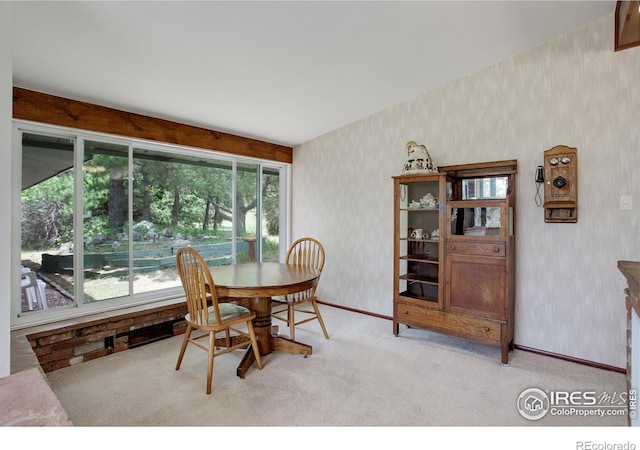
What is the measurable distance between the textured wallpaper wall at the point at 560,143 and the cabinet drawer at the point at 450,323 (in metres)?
0.46

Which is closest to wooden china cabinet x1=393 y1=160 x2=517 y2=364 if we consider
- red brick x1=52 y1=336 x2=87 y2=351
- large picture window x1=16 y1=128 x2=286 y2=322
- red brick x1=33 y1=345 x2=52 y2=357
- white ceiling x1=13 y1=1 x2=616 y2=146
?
white ceiling x1=13 y1=1 x2=616 y2=146

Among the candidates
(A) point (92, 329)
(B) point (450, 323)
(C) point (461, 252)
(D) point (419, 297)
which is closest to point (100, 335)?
(A) point (92, 329)

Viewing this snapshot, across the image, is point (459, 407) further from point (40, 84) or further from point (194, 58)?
point (40, 84)

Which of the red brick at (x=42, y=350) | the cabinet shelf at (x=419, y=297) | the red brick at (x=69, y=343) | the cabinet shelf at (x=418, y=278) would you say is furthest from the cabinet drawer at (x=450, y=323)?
the red brick at (x=42, y=350)

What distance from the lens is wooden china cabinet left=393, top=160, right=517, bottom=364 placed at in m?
2.76

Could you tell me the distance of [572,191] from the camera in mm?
2713

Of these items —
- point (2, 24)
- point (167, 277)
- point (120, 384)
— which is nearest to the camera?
point (2, 24)

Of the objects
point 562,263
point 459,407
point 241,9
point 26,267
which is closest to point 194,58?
point 241,9

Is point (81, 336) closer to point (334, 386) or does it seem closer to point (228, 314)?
point (228, 314)

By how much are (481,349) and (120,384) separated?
2.95 m

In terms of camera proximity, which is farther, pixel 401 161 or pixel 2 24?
pixel 401 161

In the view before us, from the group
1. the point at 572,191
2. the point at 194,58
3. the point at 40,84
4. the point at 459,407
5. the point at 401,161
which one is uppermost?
the point at 194,58

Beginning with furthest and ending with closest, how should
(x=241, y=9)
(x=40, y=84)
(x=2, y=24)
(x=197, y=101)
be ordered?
(x=197, y=101), (x=40, y=84), (x=241, y=9), (x=2, y=24)

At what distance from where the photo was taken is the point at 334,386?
2.35m
